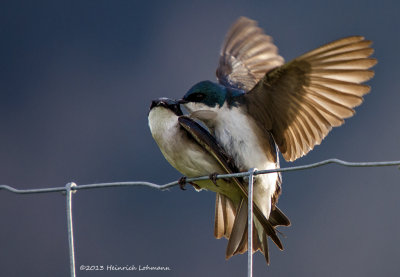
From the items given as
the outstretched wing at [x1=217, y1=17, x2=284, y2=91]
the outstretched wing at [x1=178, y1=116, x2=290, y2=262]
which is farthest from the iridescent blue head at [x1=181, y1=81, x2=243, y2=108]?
the outstretched wing at [x1=217, y1=17, x2=284, y2=91]

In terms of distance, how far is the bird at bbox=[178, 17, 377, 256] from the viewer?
8.84 ft

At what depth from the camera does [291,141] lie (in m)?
2.89

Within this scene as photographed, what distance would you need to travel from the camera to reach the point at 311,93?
2.79 meters

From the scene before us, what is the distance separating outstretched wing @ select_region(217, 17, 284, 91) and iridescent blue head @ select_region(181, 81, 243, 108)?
1.87ft

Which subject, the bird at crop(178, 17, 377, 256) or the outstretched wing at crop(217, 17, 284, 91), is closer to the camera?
the bird at crop(178, 17, 377, 256)

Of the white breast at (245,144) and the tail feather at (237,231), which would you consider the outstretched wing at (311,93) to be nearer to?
the white breast at (245,144)

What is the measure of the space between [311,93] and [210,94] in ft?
0.94

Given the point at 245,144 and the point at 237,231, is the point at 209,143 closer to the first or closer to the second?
the point at 245,144

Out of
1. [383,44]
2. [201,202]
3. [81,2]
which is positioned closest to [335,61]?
[201,202]

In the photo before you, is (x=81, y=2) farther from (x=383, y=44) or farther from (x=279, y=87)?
(x=279, y=87)

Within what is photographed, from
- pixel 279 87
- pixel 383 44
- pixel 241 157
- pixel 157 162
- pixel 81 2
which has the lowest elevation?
pixel 241 157

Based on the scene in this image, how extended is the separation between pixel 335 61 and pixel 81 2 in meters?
5.43

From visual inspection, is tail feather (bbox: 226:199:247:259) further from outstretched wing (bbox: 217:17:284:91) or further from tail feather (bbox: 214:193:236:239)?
outstretched wing (bbox: 217:17:284:91)

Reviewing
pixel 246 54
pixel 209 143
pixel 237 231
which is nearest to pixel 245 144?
pixel 209 143
